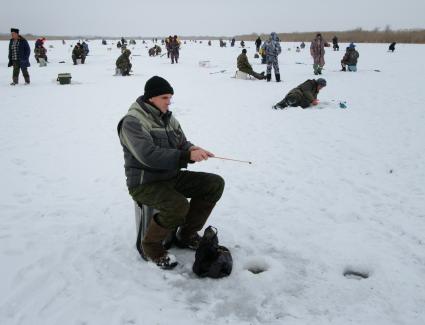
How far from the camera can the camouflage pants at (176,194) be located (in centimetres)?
312

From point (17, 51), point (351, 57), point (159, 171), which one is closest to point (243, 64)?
point (351, 57)

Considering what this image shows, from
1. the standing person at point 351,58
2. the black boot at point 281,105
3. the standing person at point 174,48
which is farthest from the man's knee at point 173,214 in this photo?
the standing person at point 174,48

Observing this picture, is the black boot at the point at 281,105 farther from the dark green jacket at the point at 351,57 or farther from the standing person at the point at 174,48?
the standing person at the point at 174,48

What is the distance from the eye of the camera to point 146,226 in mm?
3369

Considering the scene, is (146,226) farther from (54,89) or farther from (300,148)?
(54,89)

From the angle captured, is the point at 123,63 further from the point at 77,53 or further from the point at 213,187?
the point at 213,187

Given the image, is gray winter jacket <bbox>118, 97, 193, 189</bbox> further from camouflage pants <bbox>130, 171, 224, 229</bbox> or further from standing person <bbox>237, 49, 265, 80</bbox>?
standing person <bbox>237, 49, 265, 80</bbox>

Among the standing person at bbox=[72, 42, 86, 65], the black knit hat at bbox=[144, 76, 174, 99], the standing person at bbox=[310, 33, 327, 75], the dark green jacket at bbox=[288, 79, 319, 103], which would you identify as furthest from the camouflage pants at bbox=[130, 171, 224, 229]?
the standing person at bbox=[72, 42, 86, 65]

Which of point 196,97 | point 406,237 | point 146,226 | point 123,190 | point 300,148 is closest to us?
point 146,226

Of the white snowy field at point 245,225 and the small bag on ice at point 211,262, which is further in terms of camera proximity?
the small bag on ice at point 211,262

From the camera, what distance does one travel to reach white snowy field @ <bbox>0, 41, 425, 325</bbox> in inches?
110

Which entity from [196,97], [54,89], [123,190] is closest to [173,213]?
[123,190]

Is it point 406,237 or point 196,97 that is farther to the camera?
point 196,97

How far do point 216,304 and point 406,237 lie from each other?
7.32 feet
